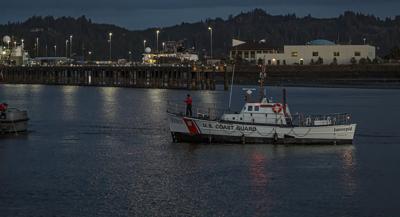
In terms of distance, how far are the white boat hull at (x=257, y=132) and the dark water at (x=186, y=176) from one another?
743 millimetres

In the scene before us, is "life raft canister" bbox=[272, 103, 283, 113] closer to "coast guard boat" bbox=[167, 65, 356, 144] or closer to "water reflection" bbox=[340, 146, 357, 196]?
"coast guard boat" bbox=[167, 65, 356, 144]

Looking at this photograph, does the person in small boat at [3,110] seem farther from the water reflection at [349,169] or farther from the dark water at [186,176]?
the water reflection at [349,169]

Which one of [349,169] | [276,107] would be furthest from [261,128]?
[349,169]

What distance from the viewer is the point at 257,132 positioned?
2190 inches

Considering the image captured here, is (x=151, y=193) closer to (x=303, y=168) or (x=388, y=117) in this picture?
(x=303, y=168)

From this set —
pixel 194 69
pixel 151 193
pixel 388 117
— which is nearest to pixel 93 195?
pixel 151 193

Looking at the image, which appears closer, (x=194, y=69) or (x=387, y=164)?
(x=387, y=164)

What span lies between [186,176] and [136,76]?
134980mm

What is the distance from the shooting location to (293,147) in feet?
183

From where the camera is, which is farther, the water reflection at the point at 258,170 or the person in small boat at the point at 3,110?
the person in small boat at the point at 3,110

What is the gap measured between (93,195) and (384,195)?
42.0 ft

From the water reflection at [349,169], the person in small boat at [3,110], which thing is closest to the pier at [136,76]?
the person in small boat at [3,110]

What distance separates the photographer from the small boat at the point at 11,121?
63562mm

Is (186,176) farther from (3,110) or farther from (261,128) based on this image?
(3,110)
